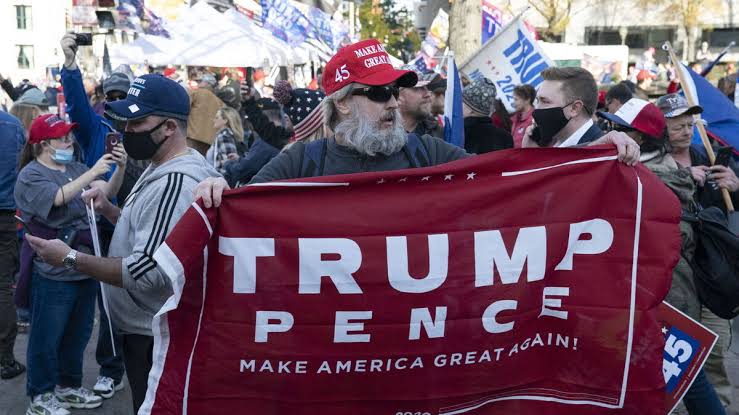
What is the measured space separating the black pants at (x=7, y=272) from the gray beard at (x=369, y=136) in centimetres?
388

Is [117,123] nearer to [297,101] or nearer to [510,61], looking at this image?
[297,101]

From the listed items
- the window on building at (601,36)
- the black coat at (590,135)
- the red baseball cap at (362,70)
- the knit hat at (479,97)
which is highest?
the red baseball cap at (362,70)

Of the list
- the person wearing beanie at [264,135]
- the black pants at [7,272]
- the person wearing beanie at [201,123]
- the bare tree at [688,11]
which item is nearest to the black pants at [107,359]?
the black pants at [7,272]

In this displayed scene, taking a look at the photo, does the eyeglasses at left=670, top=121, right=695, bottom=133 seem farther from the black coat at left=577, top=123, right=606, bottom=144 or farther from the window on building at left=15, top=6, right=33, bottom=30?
the window on building at left=15, top=6, right=33, bottom=30

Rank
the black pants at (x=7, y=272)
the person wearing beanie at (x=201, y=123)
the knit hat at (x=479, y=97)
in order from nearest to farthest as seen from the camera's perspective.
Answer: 1. the black pants at (x=7, y=272)
2. the person wearing beanie at (x=201, y=123)
3. the knit hat at (x=479, y=97)

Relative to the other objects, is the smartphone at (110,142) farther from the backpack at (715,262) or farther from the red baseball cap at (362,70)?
the backpack at (715,262)

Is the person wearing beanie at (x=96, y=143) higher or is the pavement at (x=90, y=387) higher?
the person wearing beanie at (x=96, y=143)

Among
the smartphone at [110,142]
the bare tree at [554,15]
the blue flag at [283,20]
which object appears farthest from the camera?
the bare tree at [554,15]

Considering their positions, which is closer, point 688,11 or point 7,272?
point 7,272

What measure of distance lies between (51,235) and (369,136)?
118 inches

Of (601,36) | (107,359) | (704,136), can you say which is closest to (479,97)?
(704,136)

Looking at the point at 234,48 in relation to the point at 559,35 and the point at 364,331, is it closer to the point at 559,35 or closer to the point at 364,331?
the point at 364,331

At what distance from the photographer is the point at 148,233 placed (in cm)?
356

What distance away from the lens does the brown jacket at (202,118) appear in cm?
698
